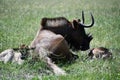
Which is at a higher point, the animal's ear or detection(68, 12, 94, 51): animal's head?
the animal's ear

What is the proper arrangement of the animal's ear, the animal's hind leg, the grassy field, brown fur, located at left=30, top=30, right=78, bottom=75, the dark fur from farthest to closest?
the animal's ear → the dark fur → brown fur, located at left=30, top=30, right=78, bottom=75 → the animal's hind leg → the grassy field

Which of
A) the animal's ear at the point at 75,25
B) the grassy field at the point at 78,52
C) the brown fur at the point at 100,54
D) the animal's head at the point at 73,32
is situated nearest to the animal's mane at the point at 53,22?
the animal's head at the point at 73,32

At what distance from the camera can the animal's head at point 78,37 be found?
14.0 m

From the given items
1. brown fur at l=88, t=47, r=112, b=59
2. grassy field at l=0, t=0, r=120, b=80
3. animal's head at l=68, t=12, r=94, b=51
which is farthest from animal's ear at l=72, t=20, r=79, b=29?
brown fur at l=88, t=47, r=112, b=59

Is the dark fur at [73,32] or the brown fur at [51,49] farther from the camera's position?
the dark fur at [73,32]

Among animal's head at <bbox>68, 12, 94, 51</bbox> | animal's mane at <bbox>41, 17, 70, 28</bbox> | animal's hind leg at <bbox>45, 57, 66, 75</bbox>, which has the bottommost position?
animal's head at <bbox>68, 12, 94, 51</bbox>

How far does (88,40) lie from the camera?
14.4 m

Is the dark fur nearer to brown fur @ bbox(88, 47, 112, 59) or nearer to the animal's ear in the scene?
the animal's ear

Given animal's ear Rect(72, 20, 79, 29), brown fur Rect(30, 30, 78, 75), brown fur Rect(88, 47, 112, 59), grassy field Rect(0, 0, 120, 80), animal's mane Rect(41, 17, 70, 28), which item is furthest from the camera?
animal's ear Rect(72, 20, 79, 29)

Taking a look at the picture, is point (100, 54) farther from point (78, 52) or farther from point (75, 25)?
point (75, 25)

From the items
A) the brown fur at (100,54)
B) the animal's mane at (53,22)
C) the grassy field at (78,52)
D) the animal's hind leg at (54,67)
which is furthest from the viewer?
the animal's mane at (53,22)

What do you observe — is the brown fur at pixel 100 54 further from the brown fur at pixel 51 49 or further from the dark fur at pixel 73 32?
the dark fur at pixel 73 32

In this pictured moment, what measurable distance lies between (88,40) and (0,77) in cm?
588

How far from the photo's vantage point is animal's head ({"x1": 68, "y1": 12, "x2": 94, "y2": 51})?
45.8ft
